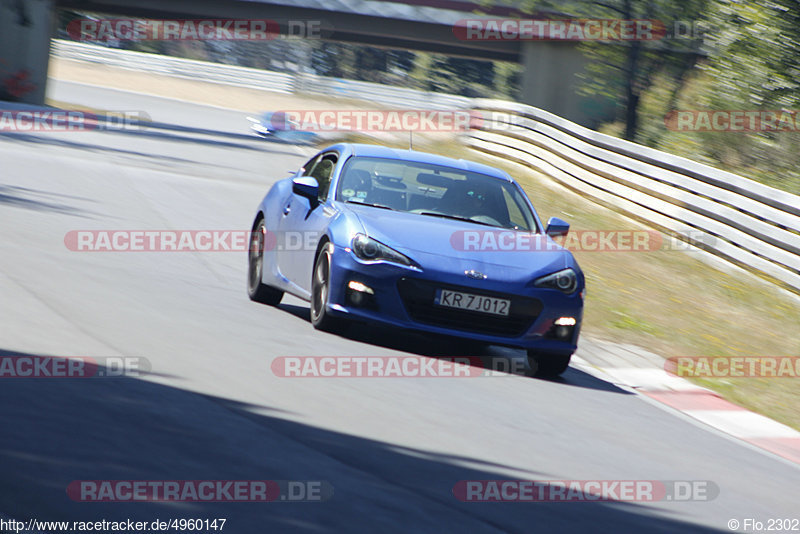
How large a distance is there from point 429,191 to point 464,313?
56.8 inches

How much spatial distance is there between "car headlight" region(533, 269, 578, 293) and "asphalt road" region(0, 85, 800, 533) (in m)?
0.69

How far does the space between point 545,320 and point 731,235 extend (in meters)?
8.53

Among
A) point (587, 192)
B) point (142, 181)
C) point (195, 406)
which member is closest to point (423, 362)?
point (195, 406)

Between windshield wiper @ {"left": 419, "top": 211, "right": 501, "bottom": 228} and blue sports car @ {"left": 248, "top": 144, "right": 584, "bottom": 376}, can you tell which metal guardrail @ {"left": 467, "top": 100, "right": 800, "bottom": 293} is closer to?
blue sports car @ {"left": 248, "top": 144, "right": 584, "bottom": 376}

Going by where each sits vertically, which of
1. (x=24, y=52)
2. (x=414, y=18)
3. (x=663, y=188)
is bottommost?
(x=24, y=52)

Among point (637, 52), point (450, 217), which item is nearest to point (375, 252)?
point (450, 217)

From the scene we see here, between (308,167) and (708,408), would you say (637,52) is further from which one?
(708,408)

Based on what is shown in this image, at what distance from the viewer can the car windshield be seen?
9141 millimetres

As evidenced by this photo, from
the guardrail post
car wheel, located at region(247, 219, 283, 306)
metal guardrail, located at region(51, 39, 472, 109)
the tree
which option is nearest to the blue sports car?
car wheel, located at region(247, 219, 283, 306)

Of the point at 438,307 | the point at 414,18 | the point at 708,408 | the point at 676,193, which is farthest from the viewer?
the point at 414,18

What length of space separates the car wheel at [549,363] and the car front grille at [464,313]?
34 cm

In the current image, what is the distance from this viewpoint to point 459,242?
8.51m

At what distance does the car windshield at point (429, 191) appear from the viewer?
360 inches

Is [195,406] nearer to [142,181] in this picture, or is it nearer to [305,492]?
[305,492]
